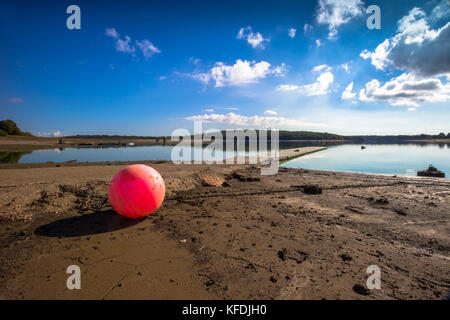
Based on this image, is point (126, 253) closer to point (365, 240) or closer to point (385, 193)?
point (365, 240)

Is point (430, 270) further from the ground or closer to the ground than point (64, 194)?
closer to the ground

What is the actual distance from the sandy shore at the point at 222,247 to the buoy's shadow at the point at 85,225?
3 centimetres

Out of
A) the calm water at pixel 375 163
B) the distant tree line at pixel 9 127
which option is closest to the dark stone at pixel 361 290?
the calm water at pixel 375 163

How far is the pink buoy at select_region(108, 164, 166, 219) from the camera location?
5762mm

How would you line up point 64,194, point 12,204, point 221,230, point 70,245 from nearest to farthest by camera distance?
point 70,245 → point 221,230 → point 12,204 → point 64,194

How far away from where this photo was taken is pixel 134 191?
5.79 m

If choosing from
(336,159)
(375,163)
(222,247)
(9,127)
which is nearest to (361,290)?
(222,247)

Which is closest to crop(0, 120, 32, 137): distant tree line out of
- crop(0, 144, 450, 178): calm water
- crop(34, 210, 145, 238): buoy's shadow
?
crop(0, 144, 450, 178): calm water

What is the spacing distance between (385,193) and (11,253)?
13475 mm

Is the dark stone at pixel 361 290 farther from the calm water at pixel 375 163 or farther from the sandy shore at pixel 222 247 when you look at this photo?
the calm water at pixel 375 163
